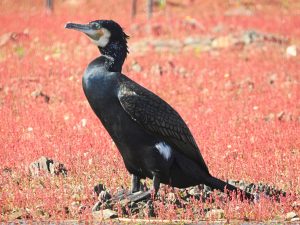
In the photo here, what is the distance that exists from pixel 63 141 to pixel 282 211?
16.3 ft

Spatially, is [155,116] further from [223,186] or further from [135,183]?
[223,186]

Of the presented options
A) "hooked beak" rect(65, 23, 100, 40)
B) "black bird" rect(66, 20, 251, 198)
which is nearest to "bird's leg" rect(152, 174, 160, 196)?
"black bird" rect(66, 20, 251, 198)

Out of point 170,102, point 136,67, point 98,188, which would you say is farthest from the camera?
point 136,67

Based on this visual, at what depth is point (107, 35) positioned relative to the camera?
853cm

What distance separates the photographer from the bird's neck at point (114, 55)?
8.34 meters

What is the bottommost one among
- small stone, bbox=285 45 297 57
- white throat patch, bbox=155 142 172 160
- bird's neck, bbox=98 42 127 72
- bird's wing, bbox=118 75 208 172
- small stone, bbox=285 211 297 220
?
small stone, bbox=285 211 297 220

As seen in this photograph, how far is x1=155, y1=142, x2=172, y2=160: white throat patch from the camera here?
8.32m

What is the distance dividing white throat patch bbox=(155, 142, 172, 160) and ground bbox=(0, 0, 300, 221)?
576 millimetres

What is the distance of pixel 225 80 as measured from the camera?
21125mm

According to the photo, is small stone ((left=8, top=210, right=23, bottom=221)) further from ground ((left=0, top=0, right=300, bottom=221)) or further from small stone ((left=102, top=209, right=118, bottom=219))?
small stone ((left=102, top=209, right=118, bottom=219))

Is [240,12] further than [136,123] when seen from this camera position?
Yes

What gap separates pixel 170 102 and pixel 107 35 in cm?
997

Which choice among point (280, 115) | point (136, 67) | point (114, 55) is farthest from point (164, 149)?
point (136, 67)

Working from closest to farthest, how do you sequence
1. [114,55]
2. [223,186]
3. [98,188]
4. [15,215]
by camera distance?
[15,215] → [114,55] → [223,186] → [98,188]
